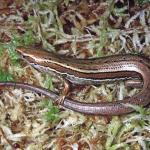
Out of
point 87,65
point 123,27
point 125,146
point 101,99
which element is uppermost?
point 123,27

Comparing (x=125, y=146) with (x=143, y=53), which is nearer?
(x=125, y=146)

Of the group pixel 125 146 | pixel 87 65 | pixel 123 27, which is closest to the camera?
pixel 125 146

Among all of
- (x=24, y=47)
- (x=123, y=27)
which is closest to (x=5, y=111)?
(x=24, y=47)

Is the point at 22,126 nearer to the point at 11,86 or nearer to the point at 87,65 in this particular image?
the point at 11,86

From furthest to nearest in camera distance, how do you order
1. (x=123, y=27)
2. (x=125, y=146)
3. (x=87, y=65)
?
1. (x=123, y=27)
2. (x=87, y=65)
3. (x=125, y=146)

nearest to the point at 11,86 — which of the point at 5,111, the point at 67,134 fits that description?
the point at 5,111

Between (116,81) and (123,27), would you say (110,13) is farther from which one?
(116,81)

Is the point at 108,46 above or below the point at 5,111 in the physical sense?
above
